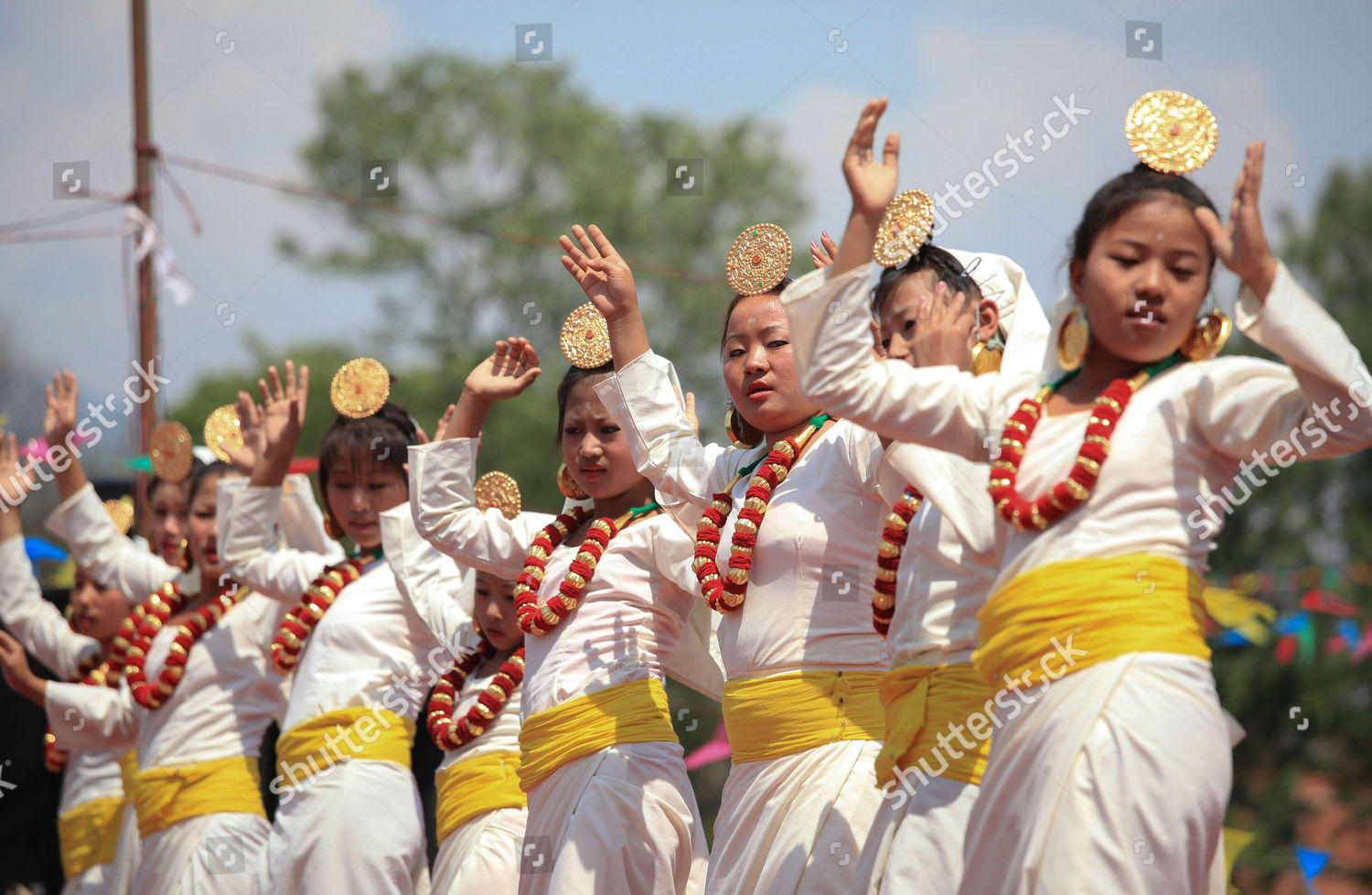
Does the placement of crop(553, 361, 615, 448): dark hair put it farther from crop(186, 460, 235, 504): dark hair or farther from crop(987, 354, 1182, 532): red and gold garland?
crop(186, 460, 235, 504): dark hair

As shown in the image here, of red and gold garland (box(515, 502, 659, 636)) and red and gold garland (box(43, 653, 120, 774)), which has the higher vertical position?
red and gold garland (box(515, 502, 659, 636))

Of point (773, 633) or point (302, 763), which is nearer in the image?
point (773, 633)

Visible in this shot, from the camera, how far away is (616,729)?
4027mm

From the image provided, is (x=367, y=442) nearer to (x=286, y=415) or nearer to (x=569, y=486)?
(x=286, y=415)

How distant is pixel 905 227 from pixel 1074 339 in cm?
74

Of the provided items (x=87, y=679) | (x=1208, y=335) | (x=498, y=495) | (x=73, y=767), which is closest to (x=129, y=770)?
(x=87, y=679)

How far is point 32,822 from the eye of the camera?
24.8 feet

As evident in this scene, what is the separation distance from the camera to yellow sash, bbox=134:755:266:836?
18.7ft

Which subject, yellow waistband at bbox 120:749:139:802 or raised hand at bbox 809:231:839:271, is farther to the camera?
yellow waistband at bbox 120:749:139:802

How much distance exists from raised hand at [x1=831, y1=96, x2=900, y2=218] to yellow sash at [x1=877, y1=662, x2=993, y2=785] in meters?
0.97

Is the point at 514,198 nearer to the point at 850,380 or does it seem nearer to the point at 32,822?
the point at 32,822

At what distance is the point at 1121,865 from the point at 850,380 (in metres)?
1.01

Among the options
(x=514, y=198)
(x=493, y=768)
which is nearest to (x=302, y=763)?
(x=493, y=768)

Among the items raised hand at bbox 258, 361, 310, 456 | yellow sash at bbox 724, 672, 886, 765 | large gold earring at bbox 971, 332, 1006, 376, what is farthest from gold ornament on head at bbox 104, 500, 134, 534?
large gold earring at bbox 971, 332, 1006, 376
